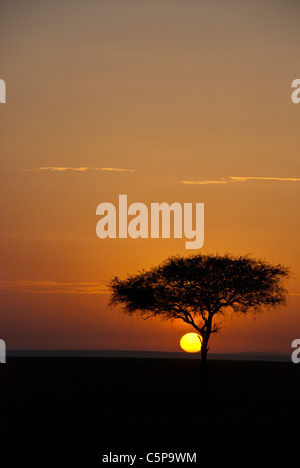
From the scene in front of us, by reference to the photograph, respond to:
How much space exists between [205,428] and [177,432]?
2564mm

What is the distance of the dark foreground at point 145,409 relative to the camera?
44125 millimetres

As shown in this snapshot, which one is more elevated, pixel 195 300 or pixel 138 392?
pixel 195 300

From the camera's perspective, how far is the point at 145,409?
5859cm

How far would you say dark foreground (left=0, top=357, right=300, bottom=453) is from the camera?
44125mm

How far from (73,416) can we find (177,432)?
368 inches

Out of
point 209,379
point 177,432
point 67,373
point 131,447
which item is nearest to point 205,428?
point 177,432

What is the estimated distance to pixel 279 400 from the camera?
67.5 m

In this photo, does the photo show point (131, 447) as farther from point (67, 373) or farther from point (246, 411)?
point (67, 373)

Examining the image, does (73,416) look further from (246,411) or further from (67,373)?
(67,373)
